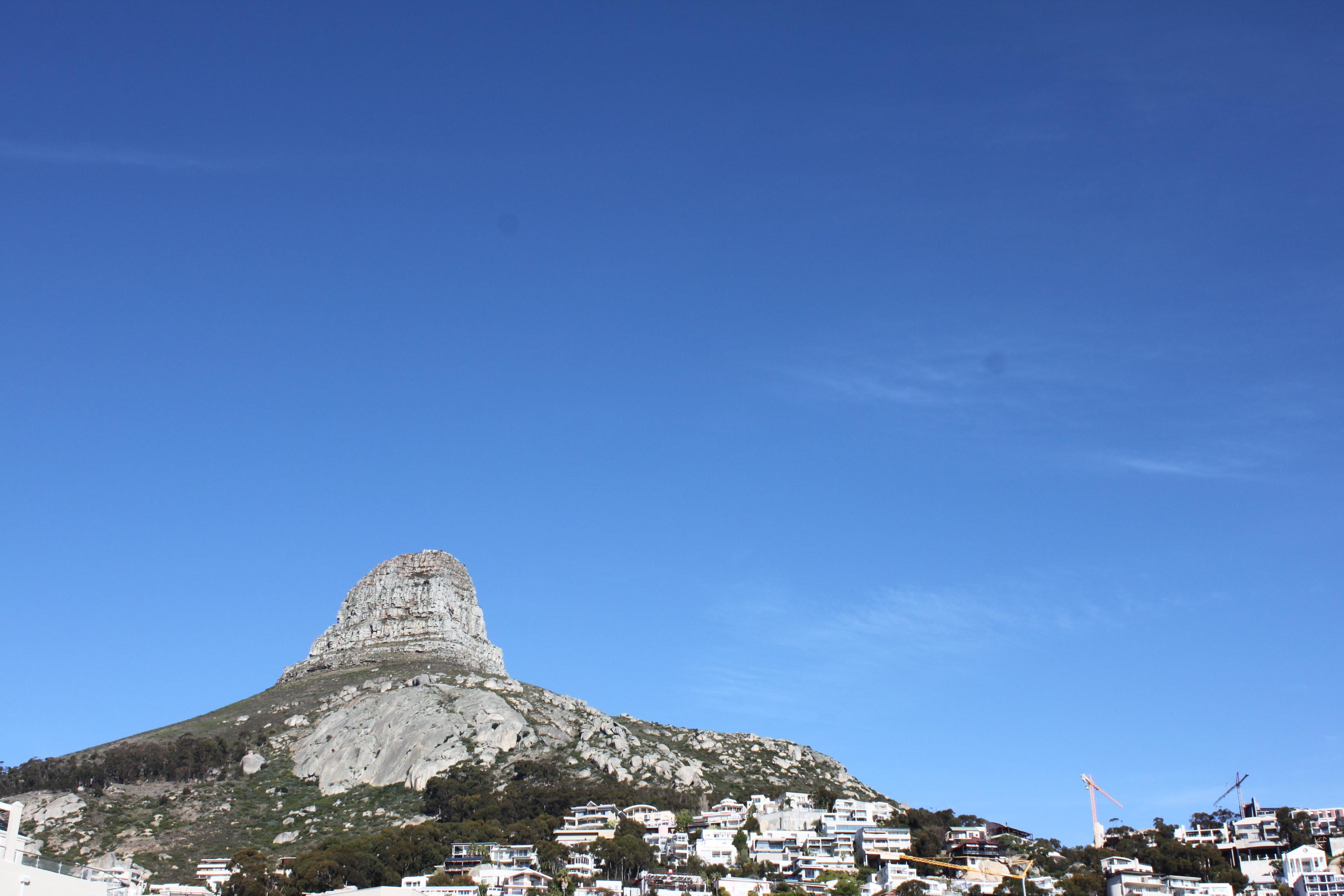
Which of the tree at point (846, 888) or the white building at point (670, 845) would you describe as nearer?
the tree at point (846, 888)

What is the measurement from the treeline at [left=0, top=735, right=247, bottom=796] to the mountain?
0.74ft

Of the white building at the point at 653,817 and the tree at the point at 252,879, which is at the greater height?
the white building at the point at 653,817

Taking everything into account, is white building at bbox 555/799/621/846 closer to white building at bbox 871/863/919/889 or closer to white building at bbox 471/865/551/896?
white building at bbox 471/865/551/896

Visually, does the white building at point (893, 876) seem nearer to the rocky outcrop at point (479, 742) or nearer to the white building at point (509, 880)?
the white building at point (509, 880)

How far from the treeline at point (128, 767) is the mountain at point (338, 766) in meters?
0.23

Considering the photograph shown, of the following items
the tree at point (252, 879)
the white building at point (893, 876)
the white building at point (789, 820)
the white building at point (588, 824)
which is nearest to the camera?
the tree at point (252, 879)

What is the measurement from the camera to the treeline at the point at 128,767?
160500 mm

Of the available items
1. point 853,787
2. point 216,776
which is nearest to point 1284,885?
point 853,787

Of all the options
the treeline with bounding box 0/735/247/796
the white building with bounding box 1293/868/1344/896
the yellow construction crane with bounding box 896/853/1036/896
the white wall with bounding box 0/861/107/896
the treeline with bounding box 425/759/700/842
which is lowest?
the white building with bounding box 1293/868/1344/896

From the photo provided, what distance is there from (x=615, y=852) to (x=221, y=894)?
37961 mm

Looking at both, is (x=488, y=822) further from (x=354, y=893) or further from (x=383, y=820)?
(x=354, y=893)

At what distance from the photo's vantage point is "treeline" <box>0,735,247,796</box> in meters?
160

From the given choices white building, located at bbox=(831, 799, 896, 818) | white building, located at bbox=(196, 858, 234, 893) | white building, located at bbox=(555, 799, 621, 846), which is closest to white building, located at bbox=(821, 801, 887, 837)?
white building, located at bbox=(831, 799, 896, 818)

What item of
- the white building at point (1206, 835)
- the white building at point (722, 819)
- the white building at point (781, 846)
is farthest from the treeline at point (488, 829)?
the white building at point (1206, 835)
